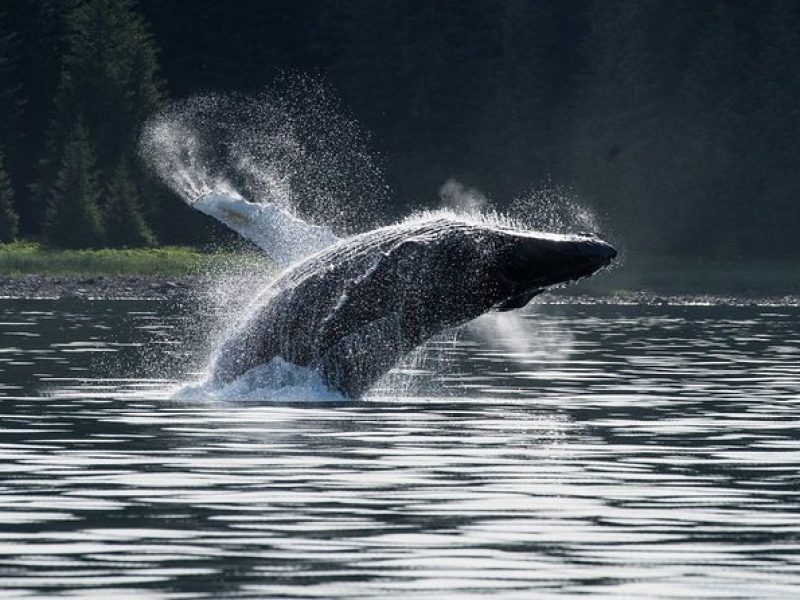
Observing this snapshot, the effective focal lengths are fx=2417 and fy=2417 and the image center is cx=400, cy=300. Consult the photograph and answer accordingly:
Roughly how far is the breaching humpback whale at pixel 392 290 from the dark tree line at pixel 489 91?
224 feet

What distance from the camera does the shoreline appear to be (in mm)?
73938

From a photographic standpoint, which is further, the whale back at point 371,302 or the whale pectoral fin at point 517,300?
the whale back at point 371,302

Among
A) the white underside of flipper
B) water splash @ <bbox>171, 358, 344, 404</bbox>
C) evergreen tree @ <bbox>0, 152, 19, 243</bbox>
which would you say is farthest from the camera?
evergreen tree @ <bbox>0, 152, 19, 243</bbox>

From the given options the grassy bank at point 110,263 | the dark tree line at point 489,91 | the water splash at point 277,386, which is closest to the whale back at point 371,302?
the water splash at point 277,386

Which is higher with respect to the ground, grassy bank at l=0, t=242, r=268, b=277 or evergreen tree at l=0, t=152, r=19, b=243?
evergreen tree at l=0, t=152, r=19, b=243

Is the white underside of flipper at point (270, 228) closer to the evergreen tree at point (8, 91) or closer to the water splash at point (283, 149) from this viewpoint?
the water splash at point (283, 149)

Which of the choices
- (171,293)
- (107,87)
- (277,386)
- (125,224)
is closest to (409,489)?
(277,386)

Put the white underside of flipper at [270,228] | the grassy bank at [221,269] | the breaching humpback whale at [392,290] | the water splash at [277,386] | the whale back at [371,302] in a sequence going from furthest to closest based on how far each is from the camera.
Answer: the grassy bank at [221,269]
the white underside of flipper at [270,228]
the water splash at [277,386]
the whale back at [371,302]
the breaching humpback whale at [392,290]

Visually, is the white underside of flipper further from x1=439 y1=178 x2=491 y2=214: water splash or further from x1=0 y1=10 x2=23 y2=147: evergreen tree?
x1=439 y1=178 x2=491 y2=214: water splash

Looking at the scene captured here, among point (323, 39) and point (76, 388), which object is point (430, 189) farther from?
point (76, 388)

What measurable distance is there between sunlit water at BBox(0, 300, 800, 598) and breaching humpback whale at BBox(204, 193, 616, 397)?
76cm

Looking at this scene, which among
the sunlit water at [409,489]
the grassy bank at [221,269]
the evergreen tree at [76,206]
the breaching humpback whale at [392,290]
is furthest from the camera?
the evergreen tree at [76,206]

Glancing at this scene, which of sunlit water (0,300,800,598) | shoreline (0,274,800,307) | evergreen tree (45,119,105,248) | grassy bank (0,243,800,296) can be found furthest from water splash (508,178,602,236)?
sunlit water (0,300,800,598)

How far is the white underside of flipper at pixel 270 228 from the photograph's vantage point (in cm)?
3009
